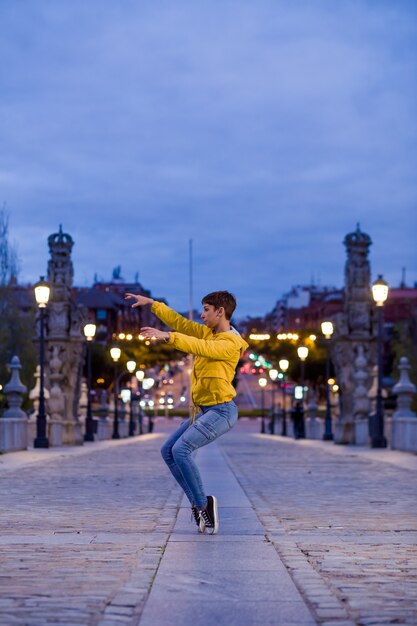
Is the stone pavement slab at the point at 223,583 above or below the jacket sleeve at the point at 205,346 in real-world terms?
below

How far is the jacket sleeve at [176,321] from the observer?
33.2ft

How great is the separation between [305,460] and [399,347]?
243ft

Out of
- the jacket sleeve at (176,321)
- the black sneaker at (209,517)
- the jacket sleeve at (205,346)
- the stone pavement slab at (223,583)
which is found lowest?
the stone pavement slab at (223,583)

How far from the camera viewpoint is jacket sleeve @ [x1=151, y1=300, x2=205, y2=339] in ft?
33.2

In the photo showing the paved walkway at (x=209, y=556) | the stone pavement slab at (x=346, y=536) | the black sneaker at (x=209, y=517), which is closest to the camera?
the paved walkway at (x=209, y=556)

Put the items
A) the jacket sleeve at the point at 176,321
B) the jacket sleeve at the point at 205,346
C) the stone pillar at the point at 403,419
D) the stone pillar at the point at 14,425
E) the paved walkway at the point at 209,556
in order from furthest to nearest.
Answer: the stone pillar at the point at 403,419 → the stone pillar at the point at 14,425 → the jacket sleeve at the point at 176,321 → the jacket sleeve at the point at 205,346 → the paved walkway at the point at 209,556

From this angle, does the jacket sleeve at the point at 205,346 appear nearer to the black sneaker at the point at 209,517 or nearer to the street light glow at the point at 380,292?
the black sneaker at the point at 209,517

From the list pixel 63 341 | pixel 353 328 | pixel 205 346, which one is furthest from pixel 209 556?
pixel 353 328

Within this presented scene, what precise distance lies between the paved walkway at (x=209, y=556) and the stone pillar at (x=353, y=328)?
2369cm

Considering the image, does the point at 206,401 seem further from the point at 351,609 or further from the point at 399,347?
the point at 399,347

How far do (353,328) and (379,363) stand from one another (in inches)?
303

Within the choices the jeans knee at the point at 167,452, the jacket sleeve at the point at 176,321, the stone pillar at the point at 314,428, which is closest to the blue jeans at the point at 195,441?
the jeans knee at the point at 167,452

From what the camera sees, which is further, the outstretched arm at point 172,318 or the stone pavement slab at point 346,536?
the outstretched arm at point 172,318

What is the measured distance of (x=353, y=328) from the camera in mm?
41469
